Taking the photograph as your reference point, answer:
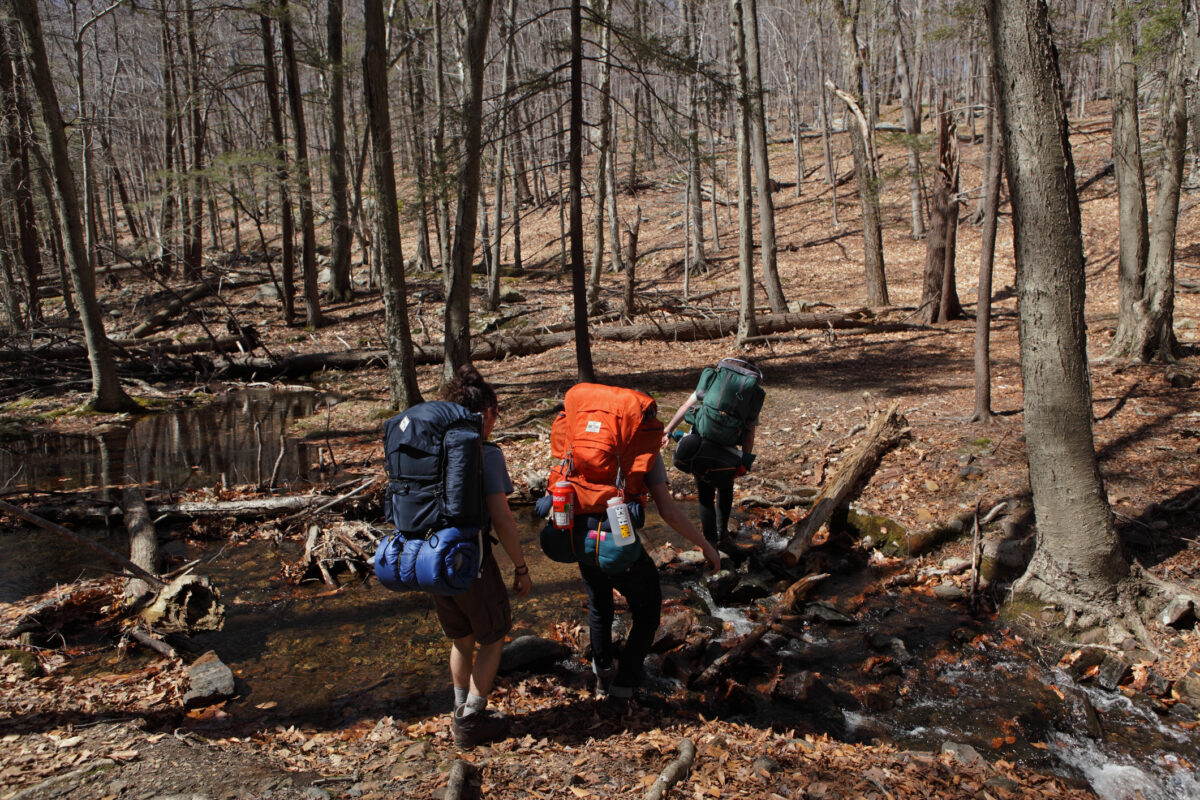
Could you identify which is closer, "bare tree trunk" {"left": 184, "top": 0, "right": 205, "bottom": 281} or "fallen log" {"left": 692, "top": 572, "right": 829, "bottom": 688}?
"fallen log" {"left": 692, "top": 572, "right": 829, "bottom": 688}

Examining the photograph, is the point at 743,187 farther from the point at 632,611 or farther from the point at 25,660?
the point at 25,660

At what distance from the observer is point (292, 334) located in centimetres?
1973

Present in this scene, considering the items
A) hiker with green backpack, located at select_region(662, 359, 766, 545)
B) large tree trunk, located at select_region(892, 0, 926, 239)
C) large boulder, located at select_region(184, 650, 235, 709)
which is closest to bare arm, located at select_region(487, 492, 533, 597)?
hiker with green backpack, located at select_region(662, 359, 766, 545)

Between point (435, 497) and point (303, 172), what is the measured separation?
16907mm

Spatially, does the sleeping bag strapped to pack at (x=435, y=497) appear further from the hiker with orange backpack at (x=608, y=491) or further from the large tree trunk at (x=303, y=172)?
the large tree trunk at (x=303, y=172)

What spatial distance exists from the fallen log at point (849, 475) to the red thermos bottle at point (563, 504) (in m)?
3.47

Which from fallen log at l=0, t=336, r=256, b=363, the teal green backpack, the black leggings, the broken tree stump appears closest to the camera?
the teal green backpack

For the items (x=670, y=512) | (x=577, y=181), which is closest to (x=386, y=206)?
(x=577, y=181)

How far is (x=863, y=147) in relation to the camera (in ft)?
54.5

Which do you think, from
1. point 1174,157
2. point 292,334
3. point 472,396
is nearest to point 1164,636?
point 472,396

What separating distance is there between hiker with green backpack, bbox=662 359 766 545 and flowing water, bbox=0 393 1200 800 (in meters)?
1.12

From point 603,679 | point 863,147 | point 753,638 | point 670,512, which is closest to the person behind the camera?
point 670,512

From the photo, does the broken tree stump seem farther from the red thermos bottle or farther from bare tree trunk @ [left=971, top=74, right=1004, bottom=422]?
bare tree trunk @ [left=971, top=74, right=1004, bottom=422]

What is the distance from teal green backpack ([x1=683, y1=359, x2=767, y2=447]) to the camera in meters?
5.75
